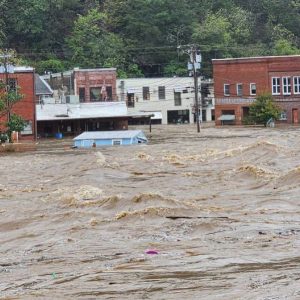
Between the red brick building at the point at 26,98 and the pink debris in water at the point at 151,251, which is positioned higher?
the red brick building at the point at 26,98

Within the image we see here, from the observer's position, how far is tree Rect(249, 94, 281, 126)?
219 ft

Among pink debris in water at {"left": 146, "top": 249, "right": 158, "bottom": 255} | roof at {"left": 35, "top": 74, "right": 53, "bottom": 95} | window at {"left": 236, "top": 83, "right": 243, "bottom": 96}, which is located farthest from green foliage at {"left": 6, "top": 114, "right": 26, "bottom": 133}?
pink debris in water at {"left": 146, "top": 249, "right": 158, "bottom": 255}

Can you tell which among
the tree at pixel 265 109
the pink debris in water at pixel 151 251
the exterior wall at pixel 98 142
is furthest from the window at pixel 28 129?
the pink debris in water at pixel 151 251

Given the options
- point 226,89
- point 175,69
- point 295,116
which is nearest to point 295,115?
Answer: point 295,116

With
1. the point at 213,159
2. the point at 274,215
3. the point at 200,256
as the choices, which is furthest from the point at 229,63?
the point at 200,256

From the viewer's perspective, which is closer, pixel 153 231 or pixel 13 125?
pixel 153 231

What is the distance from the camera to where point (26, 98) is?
60469 millimetres

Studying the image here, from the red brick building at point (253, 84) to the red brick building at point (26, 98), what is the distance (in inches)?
795

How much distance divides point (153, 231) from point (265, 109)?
5202cm

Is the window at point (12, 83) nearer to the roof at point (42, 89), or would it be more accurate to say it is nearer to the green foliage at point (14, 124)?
the green foliage at point (14, 124)

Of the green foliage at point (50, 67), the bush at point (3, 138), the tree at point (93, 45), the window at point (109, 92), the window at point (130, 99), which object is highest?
the tree at point (93, 45)

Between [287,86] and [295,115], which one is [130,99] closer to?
[287,86]

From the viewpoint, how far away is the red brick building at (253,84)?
72.1 m

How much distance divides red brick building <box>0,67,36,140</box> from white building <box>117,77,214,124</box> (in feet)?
76.8
